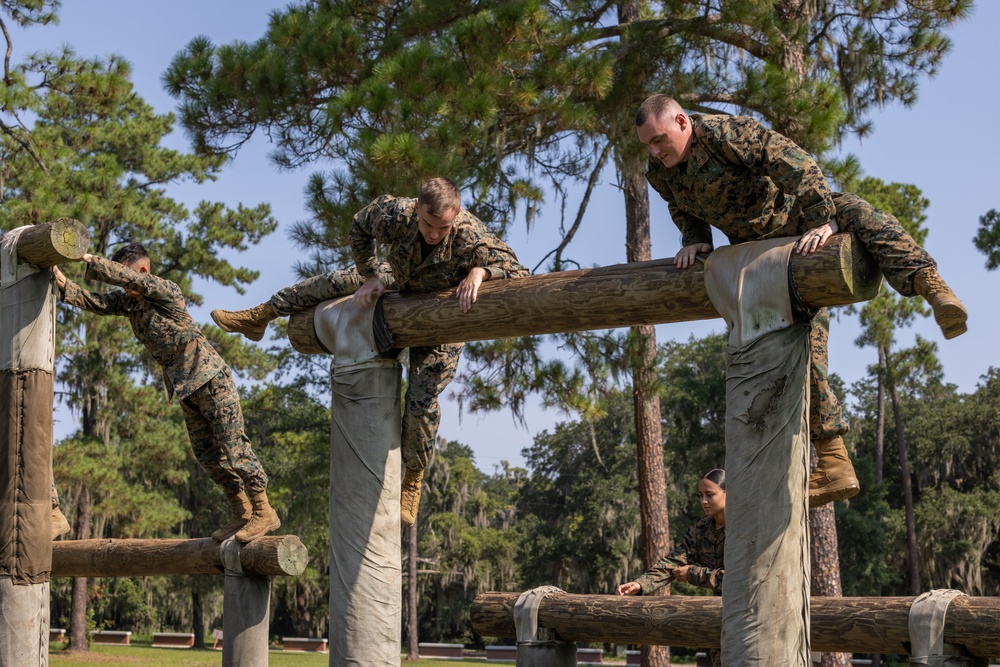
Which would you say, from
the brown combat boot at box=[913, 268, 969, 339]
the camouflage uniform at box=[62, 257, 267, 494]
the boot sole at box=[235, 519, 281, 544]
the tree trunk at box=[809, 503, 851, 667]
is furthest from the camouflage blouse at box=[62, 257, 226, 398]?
the tree trunk at box=[809, 503, 851, 667]

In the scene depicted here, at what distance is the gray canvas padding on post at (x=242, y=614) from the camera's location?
664 cm

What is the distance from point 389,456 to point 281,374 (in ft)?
84.3

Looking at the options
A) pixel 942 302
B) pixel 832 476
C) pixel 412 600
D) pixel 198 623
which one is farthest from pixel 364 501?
pixel 198 623

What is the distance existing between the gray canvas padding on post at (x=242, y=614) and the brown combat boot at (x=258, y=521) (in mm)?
96

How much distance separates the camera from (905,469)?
90.8 feet

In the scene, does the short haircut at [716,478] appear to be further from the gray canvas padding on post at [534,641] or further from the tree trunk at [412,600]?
the tree trunk at [412,600]

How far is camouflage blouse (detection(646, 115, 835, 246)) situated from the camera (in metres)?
3.90

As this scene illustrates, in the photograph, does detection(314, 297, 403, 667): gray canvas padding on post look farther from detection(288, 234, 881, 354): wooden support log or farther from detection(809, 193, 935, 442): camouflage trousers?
detection(809, 193, 935, 442): camouflage trousers

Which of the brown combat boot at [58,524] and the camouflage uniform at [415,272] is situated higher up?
the camouflage uniform at [415,272]

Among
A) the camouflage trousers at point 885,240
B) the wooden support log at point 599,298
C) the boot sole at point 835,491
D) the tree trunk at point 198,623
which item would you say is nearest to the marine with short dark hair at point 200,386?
the wooden support log at point 599,298

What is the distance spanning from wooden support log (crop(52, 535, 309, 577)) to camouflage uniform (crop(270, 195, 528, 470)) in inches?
61.6

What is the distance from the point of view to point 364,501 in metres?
4.69

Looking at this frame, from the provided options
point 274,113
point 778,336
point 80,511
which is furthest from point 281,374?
point 778,336

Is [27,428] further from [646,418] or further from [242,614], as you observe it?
[646,418]
